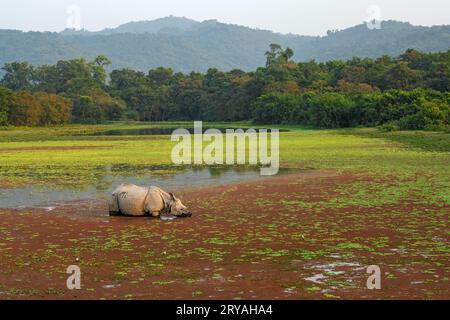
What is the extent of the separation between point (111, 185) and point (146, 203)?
20.4ft

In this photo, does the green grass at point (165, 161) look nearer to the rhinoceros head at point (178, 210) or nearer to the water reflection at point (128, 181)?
the water reflection at point (128, 181)

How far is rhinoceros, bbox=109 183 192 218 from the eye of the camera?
14086 mm

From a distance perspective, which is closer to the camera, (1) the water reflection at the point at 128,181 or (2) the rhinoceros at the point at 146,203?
(2) the rhinoceros at the point at 146,203

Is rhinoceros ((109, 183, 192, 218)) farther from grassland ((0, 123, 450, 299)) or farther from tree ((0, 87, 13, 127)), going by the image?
tree ((0, 87, 13, 127))

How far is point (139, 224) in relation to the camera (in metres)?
13.3

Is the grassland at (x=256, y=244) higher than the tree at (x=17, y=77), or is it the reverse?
the tree at (x=17, y=77)

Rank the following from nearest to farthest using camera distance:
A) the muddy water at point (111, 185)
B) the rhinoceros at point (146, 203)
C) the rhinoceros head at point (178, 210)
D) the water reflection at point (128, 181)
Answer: the rhinoceros head at point (178, 210)
the rhinoceros at point (146, 203)
the muddy water at point (111, 185)
the water reflection at point (128, 181)

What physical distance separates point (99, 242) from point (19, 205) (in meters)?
5.51

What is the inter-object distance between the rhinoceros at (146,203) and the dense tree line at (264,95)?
37.4 metres

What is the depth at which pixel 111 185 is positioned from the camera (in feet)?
65.9

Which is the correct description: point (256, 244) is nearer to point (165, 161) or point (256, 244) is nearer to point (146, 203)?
point (146, 203)

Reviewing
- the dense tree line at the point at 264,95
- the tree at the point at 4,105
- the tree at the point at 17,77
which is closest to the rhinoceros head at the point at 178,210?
the dense tree line at the point at 264,95

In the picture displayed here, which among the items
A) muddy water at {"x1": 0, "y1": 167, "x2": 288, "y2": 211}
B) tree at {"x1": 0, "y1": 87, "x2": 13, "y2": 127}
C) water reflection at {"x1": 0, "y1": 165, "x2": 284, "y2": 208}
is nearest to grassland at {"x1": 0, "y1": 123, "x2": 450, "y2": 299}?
muddy water at {"x1": 0, "y1": 167, "x2": 288, "y2": 211}

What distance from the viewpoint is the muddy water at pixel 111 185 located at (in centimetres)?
1681
